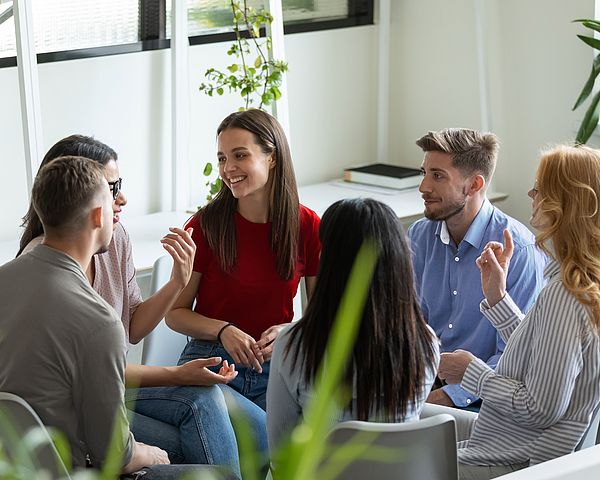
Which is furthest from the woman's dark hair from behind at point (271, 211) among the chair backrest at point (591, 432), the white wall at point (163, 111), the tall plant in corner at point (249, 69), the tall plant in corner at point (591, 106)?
the tall plant in corner at point (591, 106)

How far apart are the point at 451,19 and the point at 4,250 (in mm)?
2379

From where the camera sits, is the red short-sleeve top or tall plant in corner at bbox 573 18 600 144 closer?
the red short-sleeve top

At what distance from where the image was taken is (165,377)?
2391 mm

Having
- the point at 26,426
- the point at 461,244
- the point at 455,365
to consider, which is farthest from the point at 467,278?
the point at 26,426

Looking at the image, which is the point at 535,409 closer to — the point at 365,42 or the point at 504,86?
the point at 504,86

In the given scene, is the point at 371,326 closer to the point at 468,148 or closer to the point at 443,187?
the point at 443,187

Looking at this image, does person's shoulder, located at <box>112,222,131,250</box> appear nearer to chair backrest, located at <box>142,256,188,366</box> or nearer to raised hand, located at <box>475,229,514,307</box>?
chair backrest, located at <box>142,256,188,366</box>

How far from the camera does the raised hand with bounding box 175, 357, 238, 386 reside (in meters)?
2.34

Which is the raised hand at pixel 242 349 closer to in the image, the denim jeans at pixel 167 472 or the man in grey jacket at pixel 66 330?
the denim jeans at pixel 167 472

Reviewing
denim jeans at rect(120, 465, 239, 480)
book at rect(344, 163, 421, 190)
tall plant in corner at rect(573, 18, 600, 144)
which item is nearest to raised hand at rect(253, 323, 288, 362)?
denim jeans at rect(120, 465, 239, 480)

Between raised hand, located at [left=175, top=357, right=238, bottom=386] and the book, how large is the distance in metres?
2.42

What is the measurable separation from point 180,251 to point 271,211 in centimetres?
42

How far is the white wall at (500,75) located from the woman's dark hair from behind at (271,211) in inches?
77.9

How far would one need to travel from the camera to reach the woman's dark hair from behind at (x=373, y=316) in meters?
1.89
